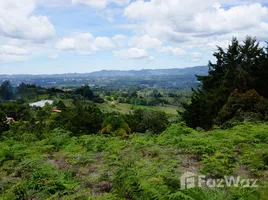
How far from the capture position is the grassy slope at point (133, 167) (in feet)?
12.7

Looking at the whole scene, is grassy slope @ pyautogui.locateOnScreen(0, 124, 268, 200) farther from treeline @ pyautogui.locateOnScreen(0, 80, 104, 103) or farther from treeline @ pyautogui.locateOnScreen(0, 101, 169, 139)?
treeline @ pyautogui.locateOnScreen(0, 80, 104, 103)

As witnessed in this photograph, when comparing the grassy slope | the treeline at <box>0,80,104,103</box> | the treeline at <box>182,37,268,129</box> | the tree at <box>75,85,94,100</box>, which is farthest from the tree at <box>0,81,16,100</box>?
the grassy slope

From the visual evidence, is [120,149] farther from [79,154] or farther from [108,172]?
[108,172]

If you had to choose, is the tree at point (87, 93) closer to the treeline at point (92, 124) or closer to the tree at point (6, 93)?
the tree at point (6, 93)

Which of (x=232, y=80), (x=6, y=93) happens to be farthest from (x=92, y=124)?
(x=6, y=93)

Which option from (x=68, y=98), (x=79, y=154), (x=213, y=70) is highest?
(x=213, y=70)

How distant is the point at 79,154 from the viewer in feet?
Answer: 21.6

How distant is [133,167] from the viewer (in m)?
4.90

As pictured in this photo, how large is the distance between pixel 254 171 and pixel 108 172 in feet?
9.13

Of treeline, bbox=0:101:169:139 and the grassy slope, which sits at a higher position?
the grassy slope

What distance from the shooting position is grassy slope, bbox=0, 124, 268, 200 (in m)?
3.86

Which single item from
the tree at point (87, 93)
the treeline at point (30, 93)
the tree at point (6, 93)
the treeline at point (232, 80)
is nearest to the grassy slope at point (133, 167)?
the treeline at point (232, 80)

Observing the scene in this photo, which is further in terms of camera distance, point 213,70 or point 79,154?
point 213,70

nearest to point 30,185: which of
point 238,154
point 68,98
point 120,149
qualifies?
point 120,149
